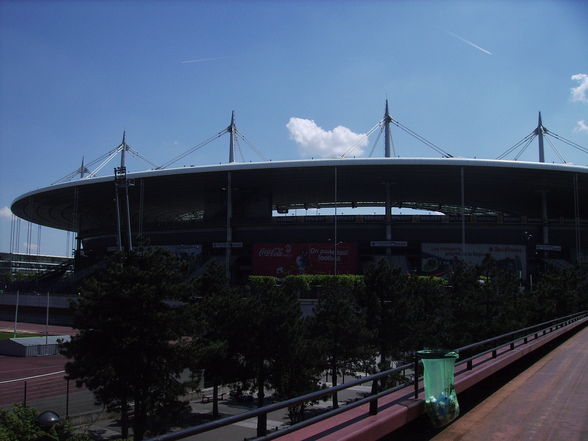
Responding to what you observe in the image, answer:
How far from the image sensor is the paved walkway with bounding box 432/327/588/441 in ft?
22.5

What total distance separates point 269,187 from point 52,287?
131ft

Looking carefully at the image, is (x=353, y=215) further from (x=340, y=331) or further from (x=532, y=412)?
(x=532, y=412)

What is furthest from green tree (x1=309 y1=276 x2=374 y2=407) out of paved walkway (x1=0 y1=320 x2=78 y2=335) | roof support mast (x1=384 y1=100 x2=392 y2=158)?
roof support mast (x1=384 y1=100 x2=392 y2=158)

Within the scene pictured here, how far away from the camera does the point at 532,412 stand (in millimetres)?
8172

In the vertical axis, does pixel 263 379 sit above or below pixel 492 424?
below

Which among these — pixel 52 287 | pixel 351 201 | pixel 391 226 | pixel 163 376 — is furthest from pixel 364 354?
pixel 52 287

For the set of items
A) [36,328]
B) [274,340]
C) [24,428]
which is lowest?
[36,328]

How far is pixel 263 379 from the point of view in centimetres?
2647

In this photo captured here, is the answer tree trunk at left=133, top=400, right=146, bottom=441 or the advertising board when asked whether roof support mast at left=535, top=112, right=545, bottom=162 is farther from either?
tree trunk at left=133, top=400, right=146, bottom=441

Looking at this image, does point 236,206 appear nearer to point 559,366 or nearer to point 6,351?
point 6,351

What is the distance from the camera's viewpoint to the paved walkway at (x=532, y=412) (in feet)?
22.5

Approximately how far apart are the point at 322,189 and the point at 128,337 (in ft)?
181

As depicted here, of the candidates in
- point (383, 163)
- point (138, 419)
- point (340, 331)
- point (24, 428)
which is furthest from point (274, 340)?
point (383, 163)

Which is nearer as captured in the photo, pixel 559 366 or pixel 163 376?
pixel 559 366
